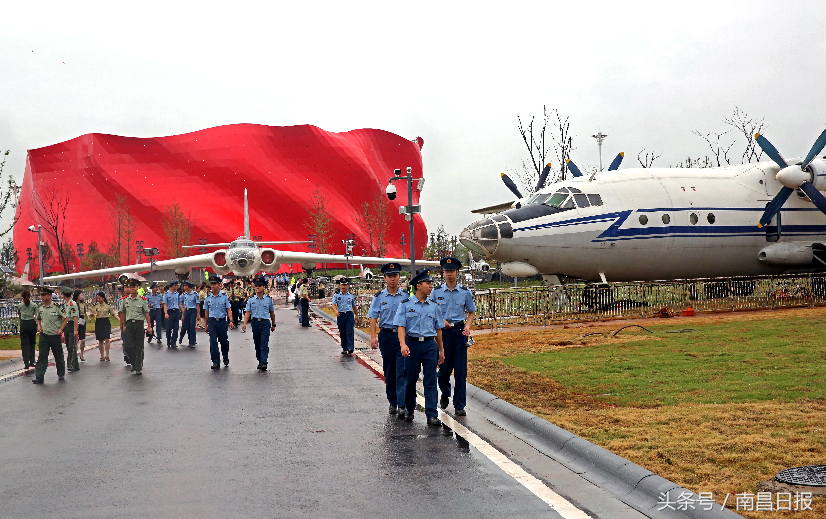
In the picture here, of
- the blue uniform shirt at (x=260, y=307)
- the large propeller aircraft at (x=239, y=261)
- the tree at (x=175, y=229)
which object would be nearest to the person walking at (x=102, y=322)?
the blue uniform shirt at (x=260, y=307)

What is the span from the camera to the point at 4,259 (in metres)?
108

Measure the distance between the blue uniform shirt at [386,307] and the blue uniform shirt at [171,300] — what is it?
1388cm

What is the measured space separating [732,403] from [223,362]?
36.3 feet

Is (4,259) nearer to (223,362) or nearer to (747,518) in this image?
(223,362)

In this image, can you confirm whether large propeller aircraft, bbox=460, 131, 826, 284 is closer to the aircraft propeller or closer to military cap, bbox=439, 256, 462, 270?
the aircraft propeller

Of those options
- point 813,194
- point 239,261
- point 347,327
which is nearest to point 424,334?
point 347,327

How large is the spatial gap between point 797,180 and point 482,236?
35.3 ft

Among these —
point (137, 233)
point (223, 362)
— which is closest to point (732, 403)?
point (223, 362)

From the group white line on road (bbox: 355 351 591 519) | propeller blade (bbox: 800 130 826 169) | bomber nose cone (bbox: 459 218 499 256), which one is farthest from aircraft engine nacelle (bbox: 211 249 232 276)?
white line on road (bbox: 355 351 591 519)

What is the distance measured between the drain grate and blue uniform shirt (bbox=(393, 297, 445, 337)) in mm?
4267

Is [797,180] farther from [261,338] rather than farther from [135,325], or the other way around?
[135,325]

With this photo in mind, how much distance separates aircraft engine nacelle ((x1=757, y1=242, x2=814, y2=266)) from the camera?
2648cm

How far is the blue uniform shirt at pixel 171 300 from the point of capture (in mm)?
23281

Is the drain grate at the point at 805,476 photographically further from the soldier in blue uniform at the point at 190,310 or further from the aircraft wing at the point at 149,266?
the aircraft wing at the point at 149,266
